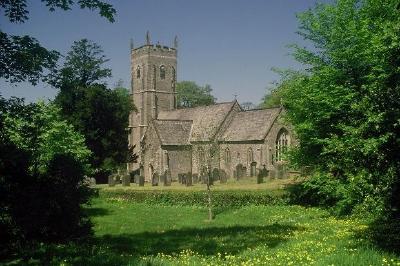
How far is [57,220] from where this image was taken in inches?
559

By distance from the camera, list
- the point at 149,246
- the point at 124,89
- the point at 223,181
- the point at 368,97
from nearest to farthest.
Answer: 1. the point at 368,97
2. the point at 149,246
3. the point at 223,181
4. the point at 124,89

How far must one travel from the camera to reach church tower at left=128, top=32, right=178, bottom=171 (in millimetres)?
71188

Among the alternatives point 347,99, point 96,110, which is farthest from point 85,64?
point 347,99

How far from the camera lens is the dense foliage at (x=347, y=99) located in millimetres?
9898

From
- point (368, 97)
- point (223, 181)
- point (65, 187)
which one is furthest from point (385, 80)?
point (223, 181)

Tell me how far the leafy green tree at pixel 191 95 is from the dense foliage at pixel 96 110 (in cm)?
5647

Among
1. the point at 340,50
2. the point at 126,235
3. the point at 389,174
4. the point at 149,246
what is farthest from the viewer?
the point at 340,50

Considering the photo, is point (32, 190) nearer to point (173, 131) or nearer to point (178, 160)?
point (178, 160)

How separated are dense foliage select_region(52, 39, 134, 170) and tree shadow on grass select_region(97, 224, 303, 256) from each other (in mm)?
30596

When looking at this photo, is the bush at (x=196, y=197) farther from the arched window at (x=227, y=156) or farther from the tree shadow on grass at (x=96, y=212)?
the arched window at (x=227, y=156)

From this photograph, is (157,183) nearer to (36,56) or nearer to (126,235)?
(126,235)

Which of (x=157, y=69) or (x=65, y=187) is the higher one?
(x=157, y=69)

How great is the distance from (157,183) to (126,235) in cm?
2403

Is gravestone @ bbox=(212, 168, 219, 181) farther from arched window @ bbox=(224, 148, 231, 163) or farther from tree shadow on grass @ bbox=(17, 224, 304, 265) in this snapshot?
tree shadow on grass @ bbox=(17, 224, 304, 265)
